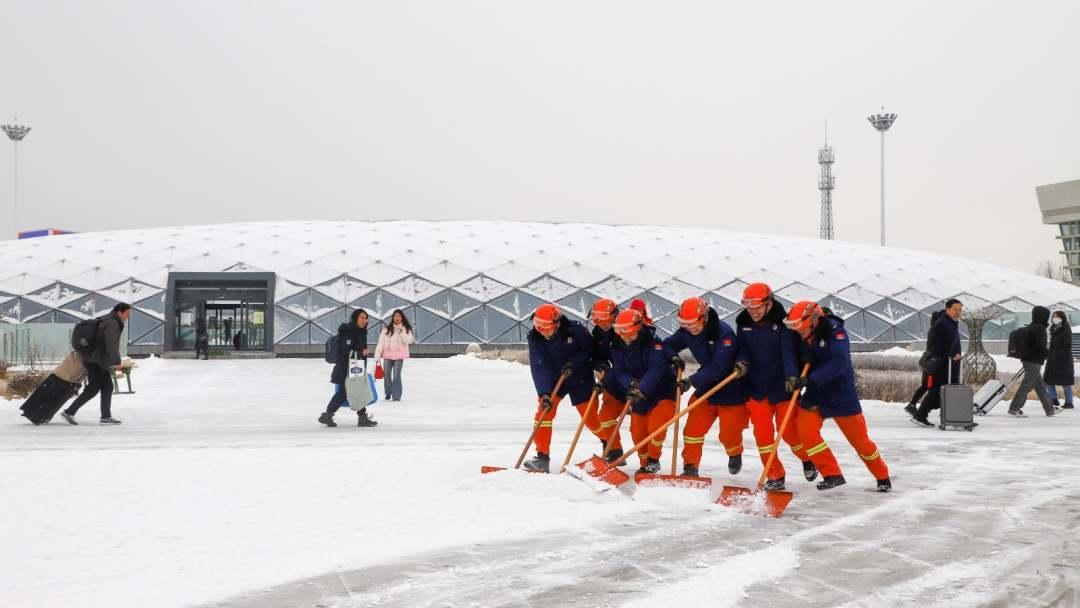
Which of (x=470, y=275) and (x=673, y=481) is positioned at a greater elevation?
(x=470, y=275)

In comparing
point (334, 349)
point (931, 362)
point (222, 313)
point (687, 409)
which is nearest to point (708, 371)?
point (687, 409)

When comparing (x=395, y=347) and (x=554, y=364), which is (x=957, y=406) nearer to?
(x=554, y=364)

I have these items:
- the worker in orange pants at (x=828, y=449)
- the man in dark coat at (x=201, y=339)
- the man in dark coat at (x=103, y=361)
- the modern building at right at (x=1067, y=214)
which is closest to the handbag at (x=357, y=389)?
the man in dark coat at (x=103, y=361)

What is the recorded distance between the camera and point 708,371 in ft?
25.9

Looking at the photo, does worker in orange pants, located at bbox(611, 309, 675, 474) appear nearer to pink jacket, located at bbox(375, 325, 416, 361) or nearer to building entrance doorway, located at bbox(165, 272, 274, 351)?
pink jacket, located at bbox(375, 325, 416, 361)

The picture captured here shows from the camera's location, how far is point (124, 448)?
32.8 ft

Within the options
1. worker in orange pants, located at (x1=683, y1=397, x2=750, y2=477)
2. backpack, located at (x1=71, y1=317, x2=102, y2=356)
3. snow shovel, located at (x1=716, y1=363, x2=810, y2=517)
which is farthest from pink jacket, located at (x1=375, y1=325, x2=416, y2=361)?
snow shovel, located at (x1=716, y1=363, x2=810, y2=517)

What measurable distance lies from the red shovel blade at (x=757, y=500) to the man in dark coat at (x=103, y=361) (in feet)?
28.0

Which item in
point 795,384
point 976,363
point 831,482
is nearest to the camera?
point 795,384

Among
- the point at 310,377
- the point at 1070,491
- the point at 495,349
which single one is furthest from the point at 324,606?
the point at 495,349

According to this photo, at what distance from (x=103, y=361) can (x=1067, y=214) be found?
130 metres

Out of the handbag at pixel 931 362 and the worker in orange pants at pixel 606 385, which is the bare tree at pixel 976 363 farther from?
the worker in orange pants at pixel 606 385

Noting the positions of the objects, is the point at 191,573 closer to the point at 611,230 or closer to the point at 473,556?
the point at 473,556

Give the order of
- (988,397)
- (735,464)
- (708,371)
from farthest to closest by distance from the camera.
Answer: (988,397) < (735,464) < (708,371)
